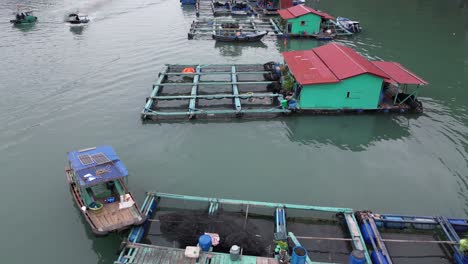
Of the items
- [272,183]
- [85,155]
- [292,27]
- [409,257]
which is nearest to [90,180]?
[85,155]

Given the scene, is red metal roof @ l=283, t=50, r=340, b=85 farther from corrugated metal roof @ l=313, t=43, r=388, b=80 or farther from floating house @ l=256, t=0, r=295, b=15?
floating house @ l=256, t=0, r=295, b=15

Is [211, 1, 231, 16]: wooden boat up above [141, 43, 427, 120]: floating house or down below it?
above

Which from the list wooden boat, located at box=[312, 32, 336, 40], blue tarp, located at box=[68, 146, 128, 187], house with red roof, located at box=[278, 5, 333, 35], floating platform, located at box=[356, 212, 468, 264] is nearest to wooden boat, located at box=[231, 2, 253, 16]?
house with red roof, located at box=[278, 5, 333, 35]

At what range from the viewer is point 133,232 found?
13.9m

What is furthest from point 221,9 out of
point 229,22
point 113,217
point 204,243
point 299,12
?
point 204,243

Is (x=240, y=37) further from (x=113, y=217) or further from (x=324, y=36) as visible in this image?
(x=113, y=217)

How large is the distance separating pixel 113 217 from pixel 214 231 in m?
4.14

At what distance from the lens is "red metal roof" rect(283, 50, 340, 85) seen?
23361mm

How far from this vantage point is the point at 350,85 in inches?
918

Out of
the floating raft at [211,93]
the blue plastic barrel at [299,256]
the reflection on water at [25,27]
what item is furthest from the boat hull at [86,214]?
the reflection on water at [25,27]

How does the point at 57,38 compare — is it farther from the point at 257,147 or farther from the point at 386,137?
the point at 386,137

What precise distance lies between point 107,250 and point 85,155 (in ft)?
14.9

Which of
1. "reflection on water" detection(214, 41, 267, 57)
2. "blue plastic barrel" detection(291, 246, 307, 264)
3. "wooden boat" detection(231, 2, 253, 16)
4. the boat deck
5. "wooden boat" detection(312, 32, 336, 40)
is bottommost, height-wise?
the boat deck

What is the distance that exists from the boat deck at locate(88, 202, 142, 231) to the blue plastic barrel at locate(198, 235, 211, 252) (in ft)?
9.07
